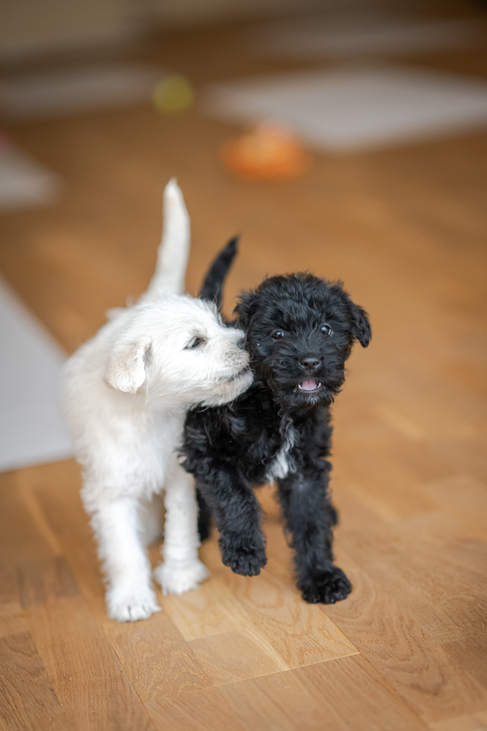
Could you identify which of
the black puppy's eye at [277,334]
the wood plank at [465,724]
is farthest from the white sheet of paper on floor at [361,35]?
the wood plank at [465,724]

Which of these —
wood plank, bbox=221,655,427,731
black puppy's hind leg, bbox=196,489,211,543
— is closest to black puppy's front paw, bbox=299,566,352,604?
wood plank, bbox=221,655,427,731

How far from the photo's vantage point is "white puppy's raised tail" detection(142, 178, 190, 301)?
2.04 m

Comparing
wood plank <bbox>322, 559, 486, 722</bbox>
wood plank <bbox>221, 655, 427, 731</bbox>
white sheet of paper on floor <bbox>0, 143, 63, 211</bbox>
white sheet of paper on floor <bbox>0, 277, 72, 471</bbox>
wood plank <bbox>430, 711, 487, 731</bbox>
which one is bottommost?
wood plank <bbox>221, 655, 427, 731</bbox>

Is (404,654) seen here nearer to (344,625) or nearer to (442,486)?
(344,625)

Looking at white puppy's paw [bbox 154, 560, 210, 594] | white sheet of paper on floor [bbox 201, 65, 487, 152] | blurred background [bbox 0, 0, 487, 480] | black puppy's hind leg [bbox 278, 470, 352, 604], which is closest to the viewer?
black puppy's hind leg [bbox 278, 470, 352, 604]

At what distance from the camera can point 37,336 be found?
136 inches

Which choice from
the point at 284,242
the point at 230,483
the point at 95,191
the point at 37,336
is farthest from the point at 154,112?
the point at 230,483

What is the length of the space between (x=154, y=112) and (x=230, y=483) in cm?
624

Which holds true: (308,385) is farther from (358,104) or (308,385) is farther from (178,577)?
(358,104)

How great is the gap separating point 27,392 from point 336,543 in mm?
1436

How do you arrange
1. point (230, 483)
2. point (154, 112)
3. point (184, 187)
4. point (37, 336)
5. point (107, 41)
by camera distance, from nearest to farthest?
point (230, 483) → point (37, 336) → point (184, 187) → point (154, 112) → point (107, 41)

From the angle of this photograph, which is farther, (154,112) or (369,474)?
(154,112)

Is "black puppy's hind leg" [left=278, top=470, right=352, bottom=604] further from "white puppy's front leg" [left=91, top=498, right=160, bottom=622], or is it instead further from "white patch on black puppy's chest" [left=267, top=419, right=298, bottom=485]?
"white puppy's front leg" [left=91, top=498, right=160, bottom=622]

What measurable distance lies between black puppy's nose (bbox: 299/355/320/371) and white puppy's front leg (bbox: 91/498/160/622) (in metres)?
0.56
